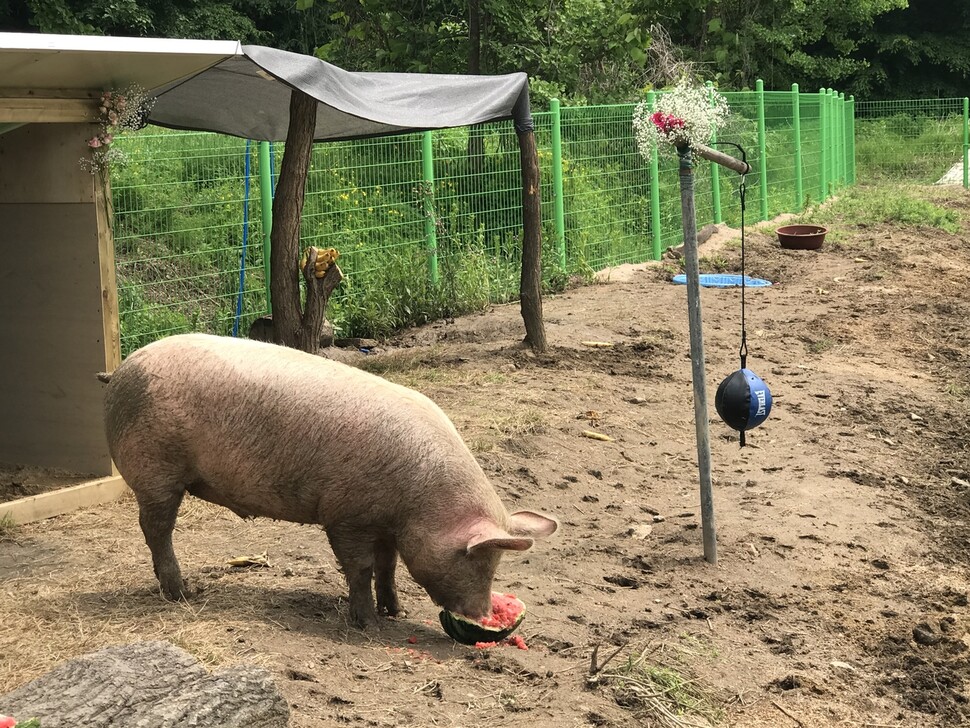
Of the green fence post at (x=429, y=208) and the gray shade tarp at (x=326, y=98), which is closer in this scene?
the gray shade tarp at (x=326, y=98)

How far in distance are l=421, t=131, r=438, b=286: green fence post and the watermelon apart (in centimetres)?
727

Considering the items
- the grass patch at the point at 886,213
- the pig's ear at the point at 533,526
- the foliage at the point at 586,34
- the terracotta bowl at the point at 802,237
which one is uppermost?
the foliage at the point at 586,34

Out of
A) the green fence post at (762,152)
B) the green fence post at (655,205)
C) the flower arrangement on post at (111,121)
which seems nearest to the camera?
the flower arrangement on post at (111,121)

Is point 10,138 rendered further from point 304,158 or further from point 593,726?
point 593,726

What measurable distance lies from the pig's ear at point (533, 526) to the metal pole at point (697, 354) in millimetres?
1229

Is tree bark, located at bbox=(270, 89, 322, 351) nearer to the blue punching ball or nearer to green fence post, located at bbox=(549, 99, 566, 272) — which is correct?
the blue punching ball

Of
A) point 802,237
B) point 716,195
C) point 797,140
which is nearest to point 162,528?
point 802,237

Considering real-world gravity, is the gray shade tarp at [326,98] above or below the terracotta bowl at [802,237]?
A: above

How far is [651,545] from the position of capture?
19.4 feet

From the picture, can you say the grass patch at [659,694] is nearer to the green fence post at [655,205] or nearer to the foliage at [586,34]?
the foliage at [586,34]

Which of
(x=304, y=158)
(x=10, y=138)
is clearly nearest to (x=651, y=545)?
(x=304, y=158)

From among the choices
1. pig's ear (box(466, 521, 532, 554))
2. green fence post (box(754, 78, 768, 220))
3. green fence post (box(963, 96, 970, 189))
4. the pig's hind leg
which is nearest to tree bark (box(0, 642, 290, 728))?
pig's ear (box(466, 521, 532, 554))

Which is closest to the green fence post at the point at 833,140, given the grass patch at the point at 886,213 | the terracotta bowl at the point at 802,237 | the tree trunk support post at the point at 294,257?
the grass patch at the point at 886,213

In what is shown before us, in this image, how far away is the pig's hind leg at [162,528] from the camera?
4.62 m
